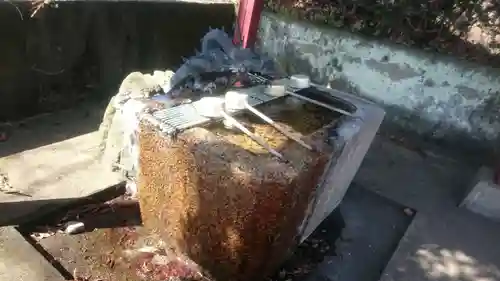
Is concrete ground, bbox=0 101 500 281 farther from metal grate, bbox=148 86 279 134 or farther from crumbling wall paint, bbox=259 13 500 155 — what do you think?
metal grate, bbox=148 86 279 134

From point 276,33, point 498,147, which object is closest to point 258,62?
point 276,33

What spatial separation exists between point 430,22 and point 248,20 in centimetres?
270

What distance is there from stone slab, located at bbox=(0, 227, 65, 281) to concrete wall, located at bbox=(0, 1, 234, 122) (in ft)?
6.24

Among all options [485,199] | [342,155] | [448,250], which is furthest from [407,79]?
[342,155]

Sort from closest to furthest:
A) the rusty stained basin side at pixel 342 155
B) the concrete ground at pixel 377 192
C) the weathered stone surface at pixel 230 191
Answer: the weathered stone surface at pixel 230 191, the rusty stained basin side at pixel 342 155, the concrete ground at pixel 377 192

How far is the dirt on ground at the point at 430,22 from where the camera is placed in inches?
207

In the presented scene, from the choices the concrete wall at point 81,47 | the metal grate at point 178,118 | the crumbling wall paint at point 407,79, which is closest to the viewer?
the metal grate at point 178,118

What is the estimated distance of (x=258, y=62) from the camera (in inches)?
149

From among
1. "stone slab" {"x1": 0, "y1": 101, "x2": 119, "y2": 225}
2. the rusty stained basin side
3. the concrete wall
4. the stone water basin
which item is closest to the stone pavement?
the rusty stained basin side

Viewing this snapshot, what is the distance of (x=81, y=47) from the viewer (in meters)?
4.45

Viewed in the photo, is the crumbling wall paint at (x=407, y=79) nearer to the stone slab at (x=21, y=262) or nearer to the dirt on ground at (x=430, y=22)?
the dirt on ground at (x=430, y=22)

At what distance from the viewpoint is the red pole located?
14.0ft

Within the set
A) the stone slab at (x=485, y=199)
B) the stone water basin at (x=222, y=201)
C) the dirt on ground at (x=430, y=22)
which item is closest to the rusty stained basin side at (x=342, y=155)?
the stone water basin at (x=222, y=201)

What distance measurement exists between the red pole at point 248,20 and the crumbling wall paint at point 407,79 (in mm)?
2002
